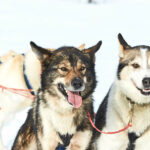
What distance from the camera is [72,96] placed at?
2861mm

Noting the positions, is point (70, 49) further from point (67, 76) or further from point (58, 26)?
point (58, 26)

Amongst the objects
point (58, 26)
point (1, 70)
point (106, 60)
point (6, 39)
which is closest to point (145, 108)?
point (1, 70)

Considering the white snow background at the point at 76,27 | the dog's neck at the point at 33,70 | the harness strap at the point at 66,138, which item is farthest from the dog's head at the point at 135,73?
the white snow background at the point at 76,27

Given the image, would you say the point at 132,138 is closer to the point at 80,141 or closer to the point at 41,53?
the point at 80,141

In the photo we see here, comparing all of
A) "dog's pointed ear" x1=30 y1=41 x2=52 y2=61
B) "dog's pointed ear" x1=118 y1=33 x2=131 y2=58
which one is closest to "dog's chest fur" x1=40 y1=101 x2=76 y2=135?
"dog's pointed ear" x1=30 y1=41 x2=52 y2=61

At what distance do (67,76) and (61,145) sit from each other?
66 centimetres

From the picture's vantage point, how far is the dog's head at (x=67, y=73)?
112 inches

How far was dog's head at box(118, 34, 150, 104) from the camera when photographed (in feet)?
9.20

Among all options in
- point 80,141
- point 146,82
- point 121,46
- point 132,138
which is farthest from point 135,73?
point 80,141

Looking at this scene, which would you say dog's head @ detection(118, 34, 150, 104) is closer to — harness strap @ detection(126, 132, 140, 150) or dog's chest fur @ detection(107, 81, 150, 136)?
dog's chest fur @ detection(107, 81, 150, 136)

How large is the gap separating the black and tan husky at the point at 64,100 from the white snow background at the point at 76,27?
128 cm

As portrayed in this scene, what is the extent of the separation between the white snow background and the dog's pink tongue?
157 cm

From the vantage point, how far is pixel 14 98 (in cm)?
358

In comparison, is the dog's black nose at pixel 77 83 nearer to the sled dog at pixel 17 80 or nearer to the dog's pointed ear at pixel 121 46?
the dog's pointed ear at pixel 121 46
